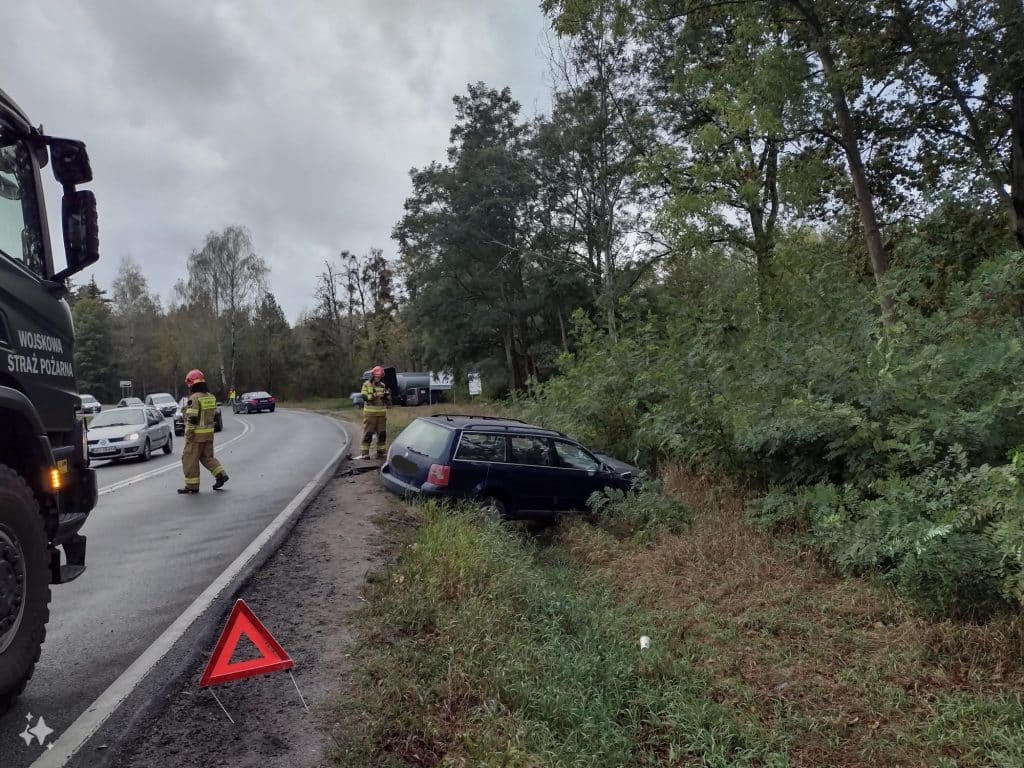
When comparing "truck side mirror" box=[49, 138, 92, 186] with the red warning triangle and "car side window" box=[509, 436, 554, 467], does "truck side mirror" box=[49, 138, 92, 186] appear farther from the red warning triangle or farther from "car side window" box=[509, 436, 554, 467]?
"car side window" box=[509, 436, 554, 467]

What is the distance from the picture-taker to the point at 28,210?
3.80 meters

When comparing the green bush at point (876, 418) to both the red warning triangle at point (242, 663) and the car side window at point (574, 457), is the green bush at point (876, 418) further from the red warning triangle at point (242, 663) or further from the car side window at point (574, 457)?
the red warning triangle at point (242, 663)

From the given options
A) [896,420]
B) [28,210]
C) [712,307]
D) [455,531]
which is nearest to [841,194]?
[712,307]

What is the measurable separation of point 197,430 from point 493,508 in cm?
452

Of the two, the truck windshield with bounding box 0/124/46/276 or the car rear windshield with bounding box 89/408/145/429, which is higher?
the truck windshield with bounding box 0/124/46/276

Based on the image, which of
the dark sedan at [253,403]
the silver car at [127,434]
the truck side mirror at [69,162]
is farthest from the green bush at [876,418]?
the dark sedan at [253,403]

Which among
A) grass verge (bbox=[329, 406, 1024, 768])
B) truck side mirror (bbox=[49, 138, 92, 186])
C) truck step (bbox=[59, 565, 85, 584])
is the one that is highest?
truck side mirror (bbox=[49, 138, 92, 186])

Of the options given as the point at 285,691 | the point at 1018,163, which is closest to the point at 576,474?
the point at 285,691

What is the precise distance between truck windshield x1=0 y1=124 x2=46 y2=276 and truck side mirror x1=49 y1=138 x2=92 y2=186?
144 millimetres

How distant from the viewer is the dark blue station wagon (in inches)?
345

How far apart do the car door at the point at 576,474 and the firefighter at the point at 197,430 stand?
4971 mm

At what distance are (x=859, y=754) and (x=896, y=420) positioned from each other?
3.58 metres

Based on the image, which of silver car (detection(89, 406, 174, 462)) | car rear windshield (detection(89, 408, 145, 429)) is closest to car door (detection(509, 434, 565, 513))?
silver car (detection(89, 406, 174, 462))

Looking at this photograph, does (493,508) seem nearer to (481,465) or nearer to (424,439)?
(481,465)
